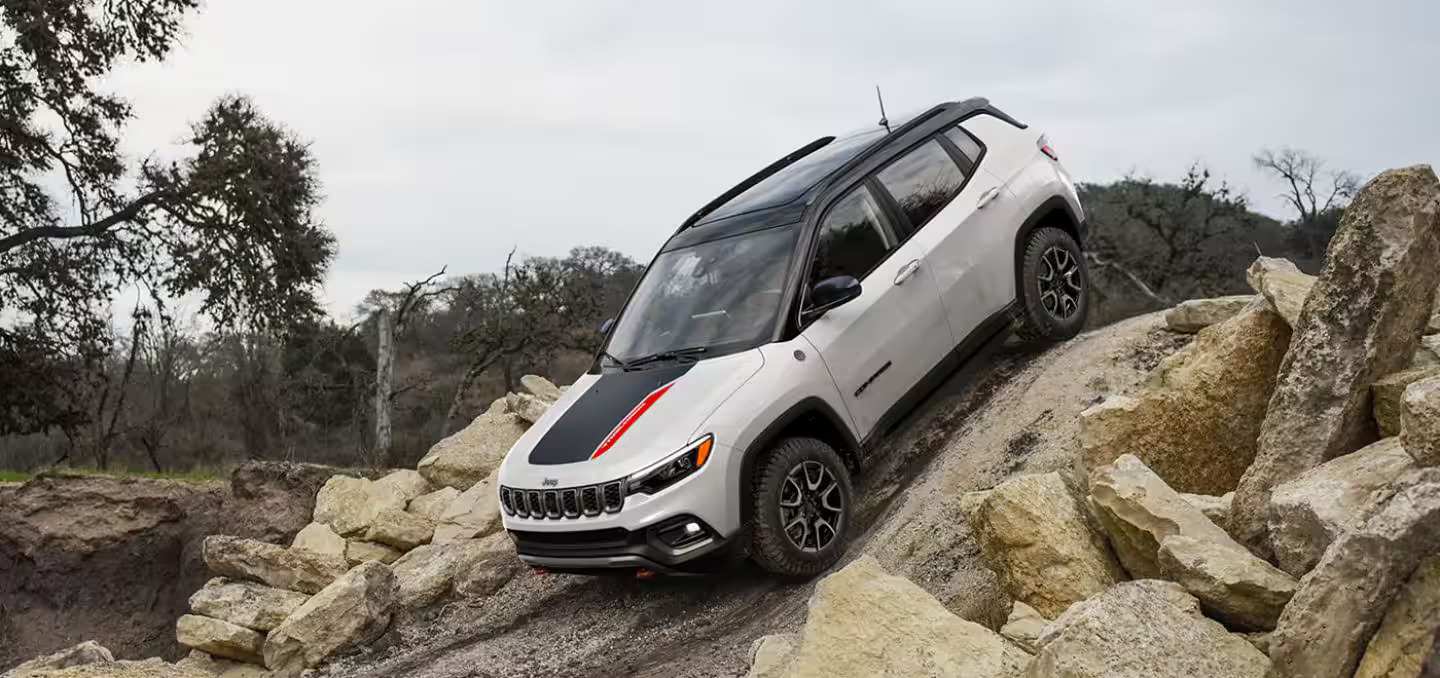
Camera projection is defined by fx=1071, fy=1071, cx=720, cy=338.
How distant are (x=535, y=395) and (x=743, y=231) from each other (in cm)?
526

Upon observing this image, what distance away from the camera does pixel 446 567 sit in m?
8.02

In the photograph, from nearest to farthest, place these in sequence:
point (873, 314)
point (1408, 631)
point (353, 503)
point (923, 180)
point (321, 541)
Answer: point (1408, 631), point (873, 314), point (923, 180), point (321, 541), point (353, 503)

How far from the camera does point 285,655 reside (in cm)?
716

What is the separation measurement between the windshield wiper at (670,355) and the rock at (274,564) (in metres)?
3.55

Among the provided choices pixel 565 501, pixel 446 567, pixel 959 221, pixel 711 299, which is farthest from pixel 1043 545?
pixel 446 567

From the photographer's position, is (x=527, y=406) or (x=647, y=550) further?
(x=527, y=406)

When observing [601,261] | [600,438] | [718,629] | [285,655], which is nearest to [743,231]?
[600,438]

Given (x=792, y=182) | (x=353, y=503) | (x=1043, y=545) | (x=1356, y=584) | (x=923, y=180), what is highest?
(x=792, y=182)

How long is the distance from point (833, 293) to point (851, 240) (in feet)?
2.29

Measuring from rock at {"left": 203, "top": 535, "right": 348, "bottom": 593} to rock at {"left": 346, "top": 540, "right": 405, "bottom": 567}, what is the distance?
235mm

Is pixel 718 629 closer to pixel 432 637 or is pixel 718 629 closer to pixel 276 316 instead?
pixel 432 637

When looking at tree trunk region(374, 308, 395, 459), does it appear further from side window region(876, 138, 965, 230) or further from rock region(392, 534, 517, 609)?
side window region(876, 138, 965, 230)

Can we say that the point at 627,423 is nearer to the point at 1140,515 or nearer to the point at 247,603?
the point at 1140,515

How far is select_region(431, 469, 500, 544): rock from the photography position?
8.70 meters
